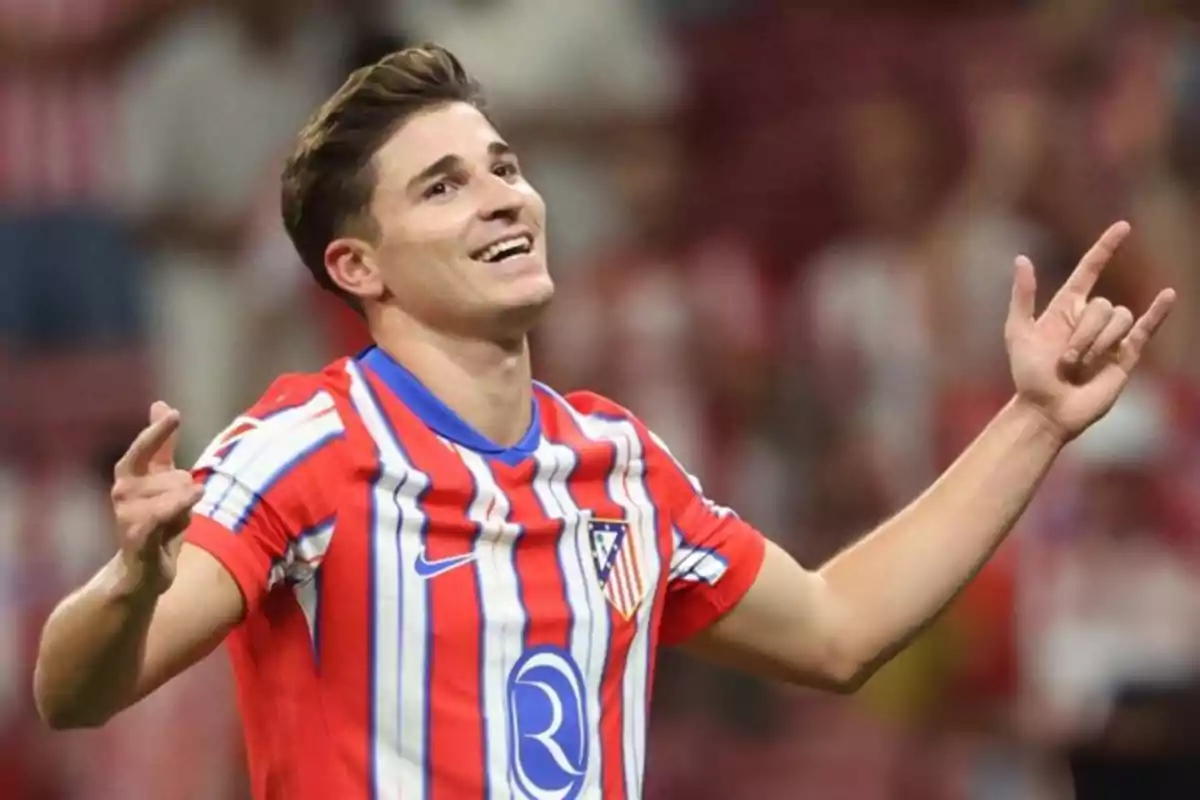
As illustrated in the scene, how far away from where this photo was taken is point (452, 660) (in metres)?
3.06

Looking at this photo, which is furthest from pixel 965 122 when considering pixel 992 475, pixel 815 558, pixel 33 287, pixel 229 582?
pixel 229 582

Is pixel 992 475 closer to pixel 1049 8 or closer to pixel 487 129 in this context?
pixel 487 129

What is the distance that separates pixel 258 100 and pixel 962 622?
2778mm

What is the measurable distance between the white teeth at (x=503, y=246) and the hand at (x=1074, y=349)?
2.36 feet

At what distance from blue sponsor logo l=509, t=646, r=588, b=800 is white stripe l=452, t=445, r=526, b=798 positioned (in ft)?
0.05

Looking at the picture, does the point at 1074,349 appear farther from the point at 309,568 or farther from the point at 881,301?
the point at 881,301

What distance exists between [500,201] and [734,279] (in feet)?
14.4

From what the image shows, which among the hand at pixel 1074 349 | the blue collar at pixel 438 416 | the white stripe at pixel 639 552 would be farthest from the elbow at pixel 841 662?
the blue collar at pixel 438 416

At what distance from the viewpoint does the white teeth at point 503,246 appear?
331 centimetres

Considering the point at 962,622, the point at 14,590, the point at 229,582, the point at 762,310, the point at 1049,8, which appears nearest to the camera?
the point at 229,582

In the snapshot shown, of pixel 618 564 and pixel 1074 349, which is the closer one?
pixel 618 564

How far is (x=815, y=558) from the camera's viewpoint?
6.83m

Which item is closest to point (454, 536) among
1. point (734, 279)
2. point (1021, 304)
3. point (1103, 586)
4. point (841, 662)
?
point (841, 662)

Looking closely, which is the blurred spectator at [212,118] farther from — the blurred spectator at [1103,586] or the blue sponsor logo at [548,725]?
the blue sponsor logo at [548,725]
